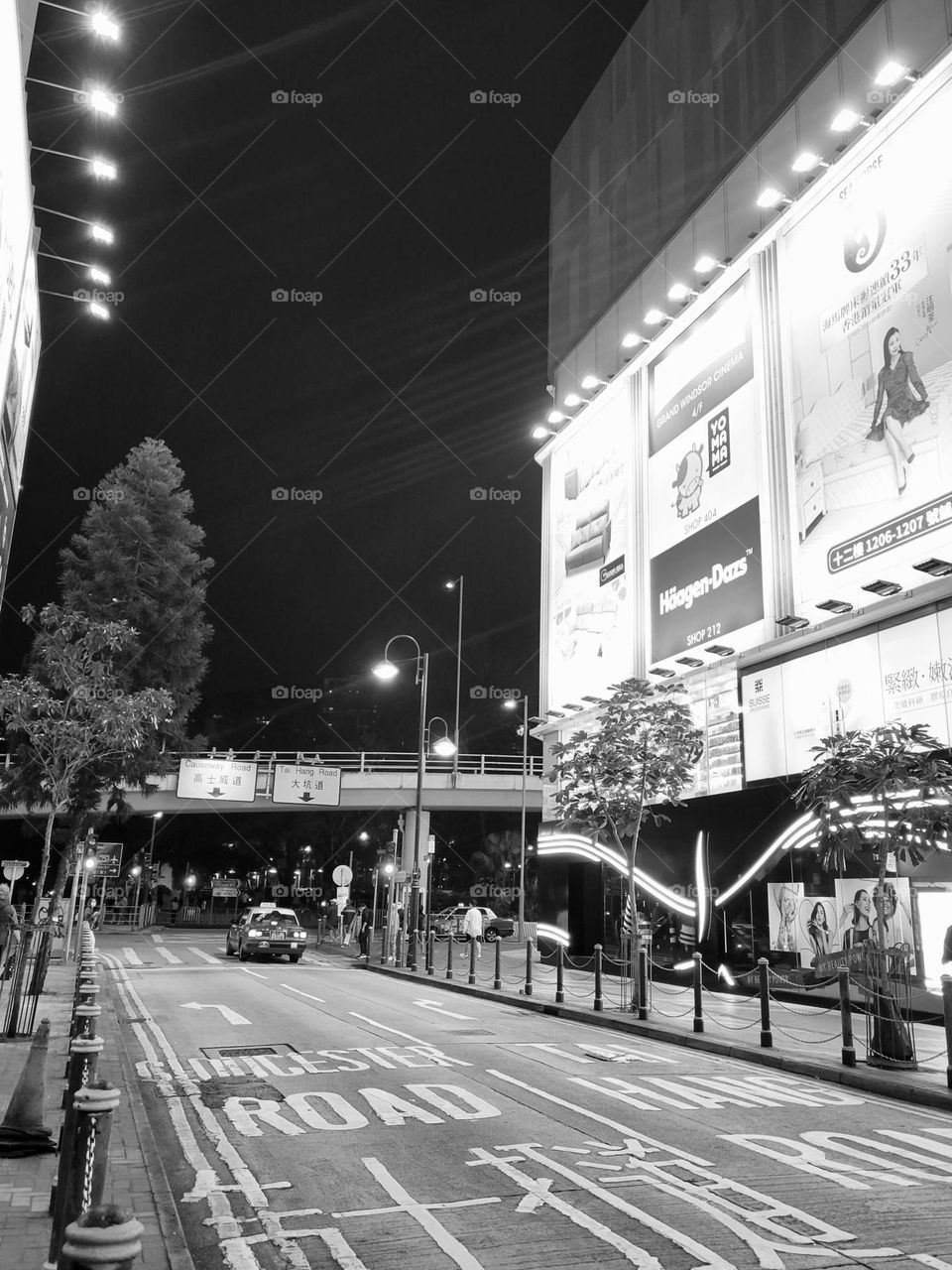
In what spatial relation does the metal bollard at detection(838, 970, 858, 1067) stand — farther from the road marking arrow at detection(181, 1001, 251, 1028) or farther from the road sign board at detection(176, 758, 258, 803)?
the road sign board at detection(176, 758, 258, 803)

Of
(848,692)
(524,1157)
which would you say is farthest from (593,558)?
(524,1157)

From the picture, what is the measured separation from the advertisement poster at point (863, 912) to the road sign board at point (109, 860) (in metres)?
23.7

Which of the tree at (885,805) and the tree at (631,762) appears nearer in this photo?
the tree at (885,805)

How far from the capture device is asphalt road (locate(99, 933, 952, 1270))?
208 inches

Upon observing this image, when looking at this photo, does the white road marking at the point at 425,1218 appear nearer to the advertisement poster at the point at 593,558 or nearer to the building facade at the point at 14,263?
the building facade at the point at 14,263

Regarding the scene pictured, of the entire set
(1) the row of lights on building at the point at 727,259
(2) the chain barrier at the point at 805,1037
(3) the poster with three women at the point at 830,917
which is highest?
(1) the row of lights on building at the point at 727,259

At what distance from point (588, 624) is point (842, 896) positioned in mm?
12258

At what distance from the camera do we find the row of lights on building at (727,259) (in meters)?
18.5

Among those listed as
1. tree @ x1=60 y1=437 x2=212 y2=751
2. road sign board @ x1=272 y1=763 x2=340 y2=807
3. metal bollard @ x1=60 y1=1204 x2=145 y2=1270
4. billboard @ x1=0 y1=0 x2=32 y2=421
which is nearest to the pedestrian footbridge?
road sign board @ x1=272 y1=763 x2=340 y2=807

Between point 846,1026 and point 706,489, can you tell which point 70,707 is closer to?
point 706,489

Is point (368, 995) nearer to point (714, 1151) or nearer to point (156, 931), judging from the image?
point (714, 1151)

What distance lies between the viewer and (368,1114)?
834 centimetres

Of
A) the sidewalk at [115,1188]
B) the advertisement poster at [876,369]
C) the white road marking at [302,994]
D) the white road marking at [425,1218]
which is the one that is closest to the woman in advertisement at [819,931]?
the advertisement poster at [876,369]

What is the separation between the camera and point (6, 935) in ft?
58.2
